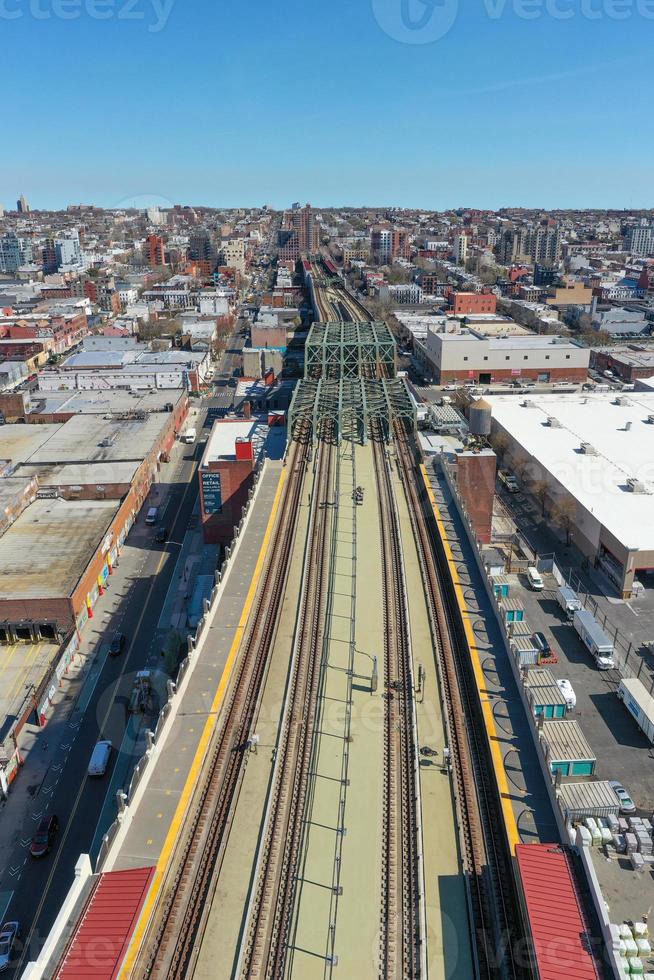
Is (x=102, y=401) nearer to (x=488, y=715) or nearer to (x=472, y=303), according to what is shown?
(x=488, y=715)

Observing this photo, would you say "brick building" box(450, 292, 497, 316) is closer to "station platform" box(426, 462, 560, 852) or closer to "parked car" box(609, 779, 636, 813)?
"station platform" box(426, 462, 560, 852)

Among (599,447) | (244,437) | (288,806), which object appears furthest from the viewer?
(599,447)

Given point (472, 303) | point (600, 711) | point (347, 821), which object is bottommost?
point (600, 711)

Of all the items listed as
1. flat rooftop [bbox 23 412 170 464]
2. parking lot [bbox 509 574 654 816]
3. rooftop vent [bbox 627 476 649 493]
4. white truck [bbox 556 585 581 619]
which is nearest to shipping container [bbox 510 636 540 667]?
parking lot [bbox 509 574 654 816]

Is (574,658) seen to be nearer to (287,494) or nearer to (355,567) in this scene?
(355,567)

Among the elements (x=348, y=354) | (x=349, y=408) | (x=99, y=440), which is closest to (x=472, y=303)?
(x=348, y=354)

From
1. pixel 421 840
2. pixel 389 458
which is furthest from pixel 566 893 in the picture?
pixel 389 458

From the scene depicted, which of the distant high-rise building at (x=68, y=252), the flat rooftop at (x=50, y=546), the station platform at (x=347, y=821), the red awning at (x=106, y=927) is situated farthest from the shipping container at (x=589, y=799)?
the distant high-rise building at (x=68, y=252)
